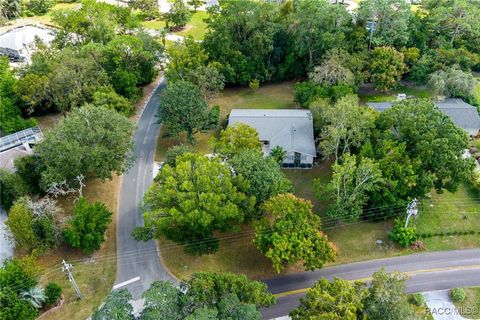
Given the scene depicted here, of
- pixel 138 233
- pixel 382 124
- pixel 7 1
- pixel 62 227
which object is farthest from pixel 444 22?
pixel 7 1

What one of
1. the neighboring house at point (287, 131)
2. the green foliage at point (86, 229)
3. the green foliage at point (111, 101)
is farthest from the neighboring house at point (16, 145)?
the neighboring house at point (287, 131)

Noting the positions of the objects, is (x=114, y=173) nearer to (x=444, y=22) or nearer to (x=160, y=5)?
(x=444, y=22)

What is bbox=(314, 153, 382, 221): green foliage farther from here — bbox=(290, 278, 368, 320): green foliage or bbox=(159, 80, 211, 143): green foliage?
bbox=(159, 80, 211, 143): green foliage

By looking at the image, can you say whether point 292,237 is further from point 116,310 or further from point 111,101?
point 111,101

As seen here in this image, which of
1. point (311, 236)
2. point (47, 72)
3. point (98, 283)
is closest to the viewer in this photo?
point (311, 236)

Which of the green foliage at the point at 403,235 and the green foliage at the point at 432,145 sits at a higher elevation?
the green foliage at the point at 432,145

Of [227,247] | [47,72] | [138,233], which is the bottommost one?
[227,247]

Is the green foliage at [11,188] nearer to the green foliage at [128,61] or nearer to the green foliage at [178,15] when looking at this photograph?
the green foliage at [128,61]
